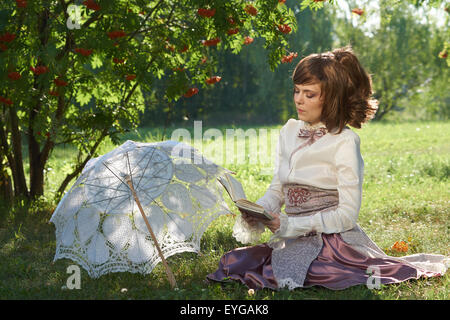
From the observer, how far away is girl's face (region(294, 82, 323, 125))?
10.8 ft

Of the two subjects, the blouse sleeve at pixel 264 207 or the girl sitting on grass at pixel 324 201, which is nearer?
the girl sitting on grass at pixel 324 201

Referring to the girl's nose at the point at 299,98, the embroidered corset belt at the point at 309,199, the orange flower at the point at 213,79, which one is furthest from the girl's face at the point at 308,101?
the orange flower at the point at 213,79

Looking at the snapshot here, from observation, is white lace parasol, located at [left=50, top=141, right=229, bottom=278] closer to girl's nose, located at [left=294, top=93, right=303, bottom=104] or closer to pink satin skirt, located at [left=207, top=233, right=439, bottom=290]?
pink satin skirt, located at [left=207, top=233, right=439, bottom=290]

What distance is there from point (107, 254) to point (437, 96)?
26267 millimetres

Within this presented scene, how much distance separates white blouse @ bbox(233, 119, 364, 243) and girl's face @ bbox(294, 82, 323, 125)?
105 mm

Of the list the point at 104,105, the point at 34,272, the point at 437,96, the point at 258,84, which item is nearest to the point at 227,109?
the point at 258,84

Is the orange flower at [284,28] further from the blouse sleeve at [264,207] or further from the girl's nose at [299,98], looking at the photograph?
the girl's nose at [299,98]

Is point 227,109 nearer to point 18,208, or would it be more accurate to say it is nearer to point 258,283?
point 18,208

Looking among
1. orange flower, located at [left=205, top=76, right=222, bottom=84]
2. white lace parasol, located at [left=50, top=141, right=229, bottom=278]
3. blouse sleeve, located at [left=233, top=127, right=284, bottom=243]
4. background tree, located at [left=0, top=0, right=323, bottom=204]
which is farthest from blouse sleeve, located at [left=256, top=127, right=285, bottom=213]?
orange flower, located at [left=205, top=76, right=222, bottom=84]

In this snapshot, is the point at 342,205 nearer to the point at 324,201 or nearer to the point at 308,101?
the point at 324,201

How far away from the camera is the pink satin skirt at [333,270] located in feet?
10.8

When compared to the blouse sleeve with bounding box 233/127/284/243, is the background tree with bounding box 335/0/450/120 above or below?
above

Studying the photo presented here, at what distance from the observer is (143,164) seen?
374 cm

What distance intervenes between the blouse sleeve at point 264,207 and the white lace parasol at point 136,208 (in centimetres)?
29
